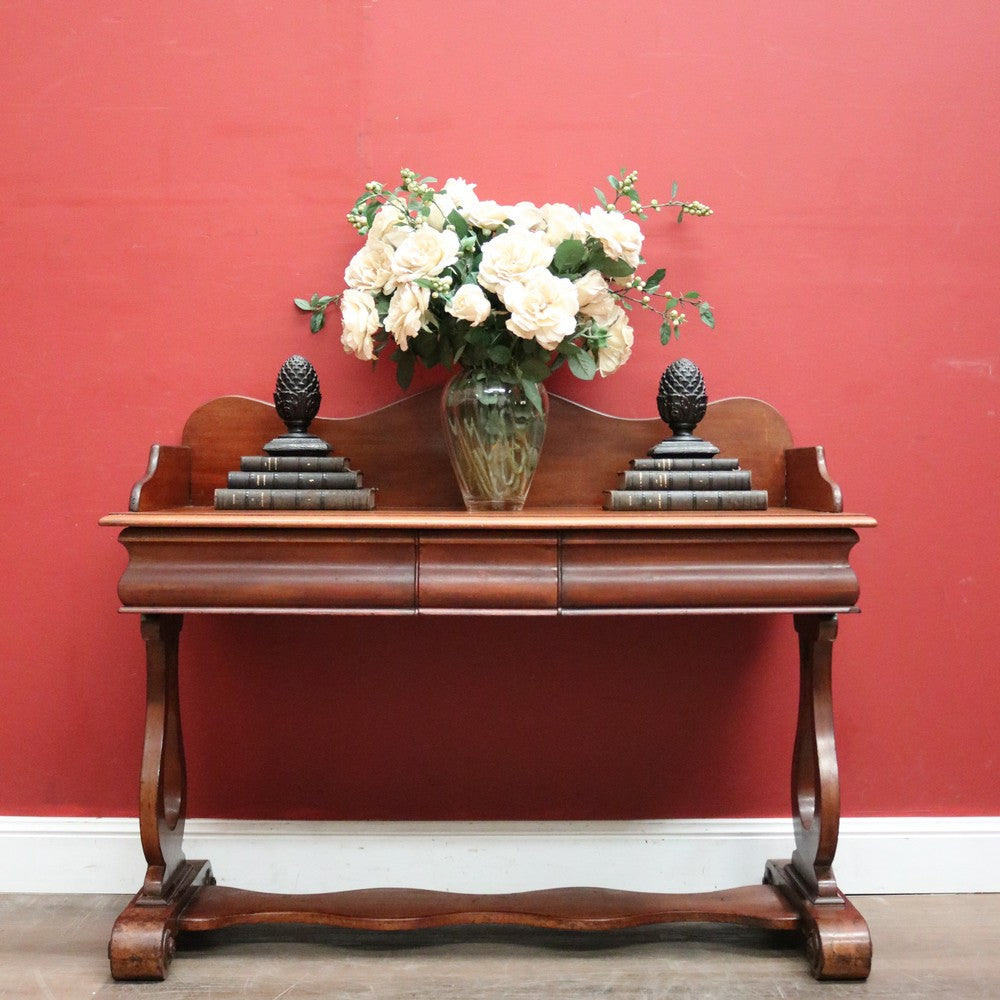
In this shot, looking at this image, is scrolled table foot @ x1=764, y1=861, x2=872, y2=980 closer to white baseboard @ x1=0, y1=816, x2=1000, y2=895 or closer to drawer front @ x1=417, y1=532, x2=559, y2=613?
white baseboard @ x1=0, y1=816, x2=1000, y2=895

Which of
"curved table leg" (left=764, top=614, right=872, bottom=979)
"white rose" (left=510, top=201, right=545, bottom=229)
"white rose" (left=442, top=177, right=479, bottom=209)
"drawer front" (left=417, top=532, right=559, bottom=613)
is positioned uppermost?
"white rose" (left=442, top=177, right=479, bottom=209)

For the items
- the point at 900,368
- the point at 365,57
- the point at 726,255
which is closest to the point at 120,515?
the point at 365,57

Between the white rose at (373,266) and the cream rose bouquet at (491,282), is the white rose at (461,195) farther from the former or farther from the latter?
the white rose at (373,266)

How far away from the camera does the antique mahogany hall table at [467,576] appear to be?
60.2 inches

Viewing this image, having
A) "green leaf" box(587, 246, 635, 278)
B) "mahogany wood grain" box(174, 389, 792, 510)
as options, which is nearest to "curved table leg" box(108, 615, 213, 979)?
"mahogany wood grain" box(174, 389, 792, 510)

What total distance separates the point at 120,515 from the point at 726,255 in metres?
1.39

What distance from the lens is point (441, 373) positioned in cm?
199

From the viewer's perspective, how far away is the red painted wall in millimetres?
1976

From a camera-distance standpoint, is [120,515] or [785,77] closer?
[120,515]

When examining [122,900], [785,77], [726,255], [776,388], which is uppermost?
[785,77]

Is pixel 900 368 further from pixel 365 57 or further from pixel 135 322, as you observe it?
pixel 135 322

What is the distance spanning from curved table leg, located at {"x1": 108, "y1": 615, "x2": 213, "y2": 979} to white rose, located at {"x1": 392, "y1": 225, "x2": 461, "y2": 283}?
2.61ft

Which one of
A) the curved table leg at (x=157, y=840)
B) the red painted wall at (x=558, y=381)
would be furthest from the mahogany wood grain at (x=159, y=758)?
the red painted wall at (x=558, y=381)

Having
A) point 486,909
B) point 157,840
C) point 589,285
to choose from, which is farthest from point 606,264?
point 157,840
